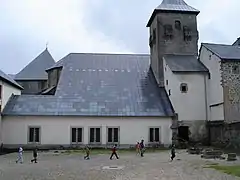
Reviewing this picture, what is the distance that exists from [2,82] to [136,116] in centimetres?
1316

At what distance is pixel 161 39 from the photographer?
1435 inches

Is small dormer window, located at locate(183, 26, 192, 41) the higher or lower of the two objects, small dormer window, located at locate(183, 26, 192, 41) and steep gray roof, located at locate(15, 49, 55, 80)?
the higher

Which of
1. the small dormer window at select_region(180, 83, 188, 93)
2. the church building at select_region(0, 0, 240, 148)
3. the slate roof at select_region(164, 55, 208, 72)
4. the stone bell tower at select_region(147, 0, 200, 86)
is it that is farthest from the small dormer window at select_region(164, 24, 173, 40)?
the small dormer window at select_region(180, 83, 188, 93)

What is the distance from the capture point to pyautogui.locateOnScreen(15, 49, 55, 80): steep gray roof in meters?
46.2

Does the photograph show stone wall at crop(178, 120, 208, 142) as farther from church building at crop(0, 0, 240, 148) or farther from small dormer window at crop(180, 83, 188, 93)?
small dormer window at crop(180, 83, 188, 93)

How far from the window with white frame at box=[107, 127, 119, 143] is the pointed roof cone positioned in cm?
1504

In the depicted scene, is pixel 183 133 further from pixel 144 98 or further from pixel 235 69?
pixel 235 69

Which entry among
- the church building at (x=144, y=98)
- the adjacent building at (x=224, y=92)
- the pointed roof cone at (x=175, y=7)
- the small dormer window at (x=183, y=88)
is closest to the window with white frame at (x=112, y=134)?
the church building at (x=144, y=98)

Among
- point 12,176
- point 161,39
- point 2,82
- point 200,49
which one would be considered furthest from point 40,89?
point 12,176

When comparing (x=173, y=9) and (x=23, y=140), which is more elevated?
(x=173, y=9)

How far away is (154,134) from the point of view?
31.6 meters

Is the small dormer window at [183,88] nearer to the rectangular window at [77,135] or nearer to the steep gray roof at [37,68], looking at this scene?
the rectangular window at [77,135]

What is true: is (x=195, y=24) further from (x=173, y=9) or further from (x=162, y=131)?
(x=162, y=131)

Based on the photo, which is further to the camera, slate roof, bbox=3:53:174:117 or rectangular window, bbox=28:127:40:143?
slate roof, bbox=3:53:174:117
